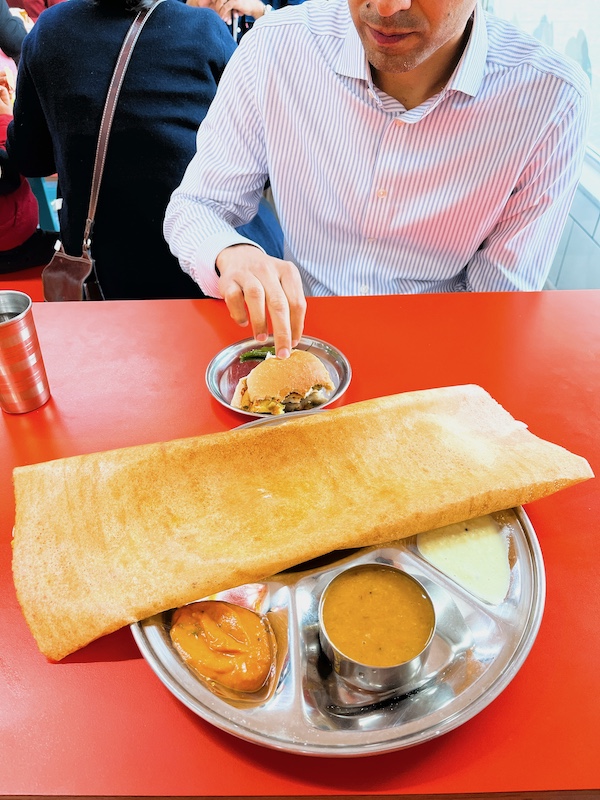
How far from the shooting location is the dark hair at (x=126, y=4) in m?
1.90

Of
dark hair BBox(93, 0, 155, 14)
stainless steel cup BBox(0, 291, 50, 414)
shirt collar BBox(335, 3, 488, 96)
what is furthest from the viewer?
dark hair BBox(93, 0, 155, 14)

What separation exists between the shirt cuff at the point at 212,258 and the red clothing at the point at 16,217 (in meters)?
1.40

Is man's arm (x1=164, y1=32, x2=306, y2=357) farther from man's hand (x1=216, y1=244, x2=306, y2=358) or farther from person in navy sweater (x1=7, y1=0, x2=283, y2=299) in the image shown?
person in navy sweater (x1=7, y1=0, x2=283, y2=299)

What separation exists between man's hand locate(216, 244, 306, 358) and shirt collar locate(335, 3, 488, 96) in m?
0.67

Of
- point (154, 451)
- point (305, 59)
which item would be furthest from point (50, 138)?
point (154, 451)

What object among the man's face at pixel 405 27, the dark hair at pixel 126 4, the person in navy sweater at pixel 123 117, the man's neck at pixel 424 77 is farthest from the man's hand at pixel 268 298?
the dark hair at pixel 126 4

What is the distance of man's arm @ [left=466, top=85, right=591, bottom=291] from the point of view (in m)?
1.65

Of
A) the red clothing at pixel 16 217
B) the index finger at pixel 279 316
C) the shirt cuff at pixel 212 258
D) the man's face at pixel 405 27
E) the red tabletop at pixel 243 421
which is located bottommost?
the red clothing at pixel 16 217

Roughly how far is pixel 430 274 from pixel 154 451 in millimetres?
1171

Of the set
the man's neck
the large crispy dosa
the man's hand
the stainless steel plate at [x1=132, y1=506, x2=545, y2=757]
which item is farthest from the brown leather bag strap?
the stainless steel plate at [x1=132, y1=506, x2=545, y2=757]

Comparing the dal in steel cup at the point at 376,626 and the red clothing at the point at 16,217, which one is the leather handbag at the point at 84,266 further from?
the dal in steel cup at the point at 376,626

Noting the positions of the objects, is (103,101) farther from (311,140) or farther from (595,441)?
(595,441)

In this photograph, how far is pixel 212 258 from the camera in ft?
5.17

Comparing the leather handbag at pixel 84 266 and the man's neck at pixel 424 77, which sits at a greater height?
the man's neck at pixel 424 77
